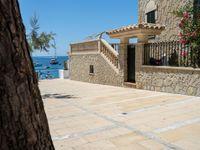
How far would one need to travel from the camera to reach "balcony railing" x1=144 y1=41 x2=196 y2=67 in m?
10.8

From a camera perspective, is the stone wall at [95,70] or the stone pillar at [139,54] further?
the stone wall at [95,70]

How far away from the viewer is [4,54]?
163 centimetres

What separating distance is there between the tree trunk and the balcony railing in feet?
31.6

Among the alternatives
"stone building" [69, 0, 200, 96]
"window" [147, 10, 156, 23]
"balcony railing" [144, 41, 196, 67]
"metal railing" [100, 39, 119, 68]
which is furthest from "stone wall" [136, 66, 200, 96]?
"window" [147, 10, 156, 23]

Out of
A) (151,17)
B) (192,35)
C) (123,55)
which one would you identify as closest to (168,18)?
(151,17)

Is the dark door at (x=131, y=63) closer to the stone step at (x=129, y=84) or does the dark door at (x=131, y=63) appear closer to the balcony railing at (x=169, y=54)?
the stone step at (x=129, y=84)

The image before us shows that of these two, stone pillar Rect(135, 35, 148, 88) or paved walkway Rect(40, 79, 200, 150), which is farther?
stone pillar Rect(135, 35, 148, 88)

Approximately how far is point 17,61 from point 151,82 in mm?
11171

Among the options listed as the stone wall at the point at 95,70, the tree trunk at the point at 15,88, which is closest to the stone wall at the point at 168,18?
the stone wall at the point at 95,70

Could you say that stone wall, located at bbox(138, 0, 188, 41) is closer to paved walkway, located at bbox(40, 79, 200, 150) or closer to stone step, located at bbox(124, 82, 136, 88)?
stone step, located at bbox(124, 82, 136, 88)

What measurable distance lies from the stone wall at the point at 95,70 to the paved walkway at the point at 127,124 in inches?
238

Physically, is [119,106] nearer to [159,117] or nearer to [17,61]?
[159,117]

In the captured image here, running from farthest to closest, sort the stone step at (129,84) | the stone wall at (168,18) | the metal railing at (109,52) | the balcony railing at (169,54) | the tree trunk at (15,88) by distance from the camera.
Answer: the stone wall at (168,18) → the metal railing at (109,52) → the stone step at (129,84) → the balcony railing at (169,54) → the tree trunk at (15,88)

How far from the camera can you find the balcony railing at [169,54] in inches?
423
